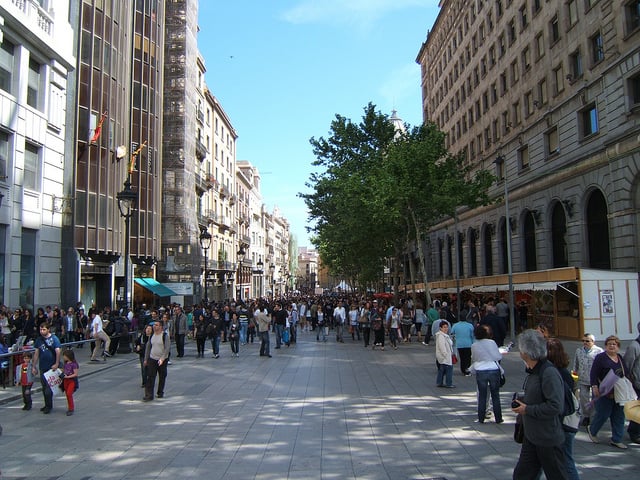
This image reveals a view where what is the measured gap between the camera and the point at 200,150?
155 feet

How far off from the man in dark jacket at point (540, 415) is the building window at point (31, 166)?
2077 cm

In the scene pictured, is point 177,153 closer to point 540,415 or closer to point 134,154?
point 134,154

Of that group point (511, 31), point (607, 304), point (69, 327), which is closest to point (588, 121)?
point (607, 304)

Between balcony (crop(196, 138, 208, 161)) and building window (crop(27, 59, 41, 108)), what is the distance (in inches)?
991

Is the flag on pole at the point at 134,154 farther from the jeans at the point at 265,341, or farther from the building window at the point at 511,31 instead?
the building window at the point at 511,31

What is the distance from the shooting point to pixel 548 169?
3022cm

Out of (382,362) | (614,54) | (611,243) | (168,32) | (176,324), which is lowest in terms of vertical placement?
(382,362)

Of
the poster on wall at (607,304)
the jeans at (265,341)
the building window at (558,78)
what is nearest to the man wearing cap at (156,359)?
the jeans at (265,341)

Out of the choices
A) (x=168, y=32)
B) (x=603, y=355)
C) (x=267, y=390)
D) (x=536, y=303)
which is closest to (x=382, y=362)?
(x=267, y=390)

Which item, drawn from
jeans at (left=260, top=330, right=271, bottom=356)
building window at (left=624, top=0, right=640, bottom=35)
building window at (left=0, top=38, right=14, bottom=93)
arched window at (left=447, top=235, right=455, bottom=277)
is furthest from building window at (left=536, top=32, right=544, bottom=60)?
building window at (left=0, top=38, right=14, bottom=93)

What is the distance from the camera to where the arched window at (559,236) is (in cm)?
2939

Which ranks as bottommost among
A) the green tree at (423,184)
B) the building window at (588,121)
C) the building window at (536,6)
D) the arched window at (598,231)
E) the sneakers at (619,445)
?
the sneakers at (619,445)

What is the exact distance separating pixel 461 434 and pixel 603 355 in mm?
2259

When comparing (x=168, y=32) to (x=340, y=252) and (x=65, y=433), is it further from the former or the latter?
(x=65, y=433)
